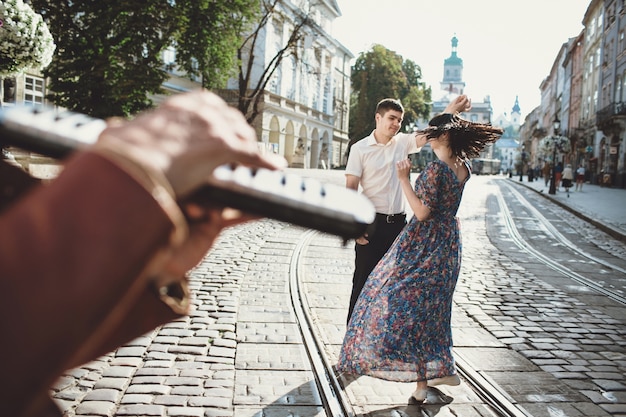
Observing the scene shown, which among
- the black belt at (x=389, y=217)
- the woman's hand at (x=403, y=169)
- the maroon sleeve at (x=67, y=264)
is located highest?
the woman's hand at (x=403, y=169)

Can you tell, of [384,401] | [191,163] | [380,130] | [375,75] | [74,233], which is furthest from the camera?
[375,75]

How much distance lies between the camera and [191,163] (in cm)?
76

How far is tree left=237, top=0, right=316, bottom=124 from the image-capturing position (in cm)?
2600

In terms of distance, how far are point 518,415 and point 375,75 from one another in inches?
2394

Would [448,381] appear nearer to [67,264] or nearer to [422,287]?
[422,287]

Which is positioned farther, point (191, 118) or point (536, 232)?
point (536, 232)

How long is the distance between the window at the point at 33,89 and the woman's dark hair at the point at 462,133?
21749 mm

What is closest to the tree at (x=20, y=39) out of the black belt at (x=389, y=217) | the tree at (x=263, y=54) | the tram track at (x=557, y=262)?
the black belt at (x=389, y=217)

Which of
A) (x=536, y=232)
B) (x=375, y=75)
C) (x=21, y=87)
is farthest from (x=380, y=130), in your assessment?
(x=375, y=75)

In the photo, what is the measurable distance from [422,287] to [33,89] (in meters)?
23.0

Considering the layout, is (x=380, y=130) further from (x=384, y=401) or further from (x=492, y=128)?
(x=384, y=401)

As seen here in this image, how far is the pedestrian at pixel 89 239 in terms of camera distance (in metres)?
0.63

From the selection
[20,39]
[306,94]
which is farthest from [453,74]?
[20,39]

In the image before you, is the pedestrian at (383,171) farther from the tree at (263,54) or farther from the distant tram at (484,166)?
the distant tram at (484,166)
